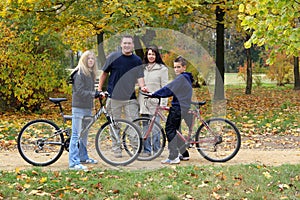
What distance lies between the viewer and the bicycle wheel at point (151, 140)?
25.4 feet

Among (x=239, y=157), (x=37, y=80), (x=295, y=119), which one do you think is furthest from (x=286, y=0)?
(x=37, y=80)

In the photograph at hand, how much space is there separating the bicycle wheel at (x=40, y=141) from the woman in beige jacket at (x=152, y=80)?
138 cm

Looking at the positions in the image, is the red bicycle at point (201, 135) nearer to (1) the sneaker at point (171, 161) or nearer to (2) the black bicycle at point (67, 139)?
(1) the sneaker at point (171, 161)

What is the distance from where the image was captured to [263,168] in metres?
7.12

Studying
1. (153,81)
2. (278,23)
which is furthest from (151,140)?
(278,23)

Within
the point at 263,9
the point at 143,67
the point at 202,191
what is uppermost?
the point at 263,9

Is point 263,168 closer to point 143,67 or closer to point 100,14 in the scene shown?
point 143,67

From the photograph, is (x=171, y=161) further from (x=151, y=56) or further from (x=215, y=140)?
(x=151, y=56)

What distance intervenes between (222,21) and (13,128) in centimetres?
887

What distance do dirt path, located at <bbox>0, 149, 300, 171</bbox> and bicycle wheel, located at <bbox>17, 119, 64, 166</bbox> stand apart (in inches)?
5.2

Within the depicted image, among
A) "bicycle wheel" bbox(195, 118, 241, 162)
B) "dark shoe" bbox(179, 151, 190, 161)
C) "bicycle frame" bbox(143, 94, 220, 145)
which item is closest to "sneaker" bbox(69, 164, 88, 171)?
"bicycle frame" bbox(143, 94, 220, 145)

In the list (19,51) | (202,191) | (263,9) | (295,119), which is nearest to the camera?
(202,191)

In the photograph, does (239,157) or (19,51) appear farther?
(19,51)

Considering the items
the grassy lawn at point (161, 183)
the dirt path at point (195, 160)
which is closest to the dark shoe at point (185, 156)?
the dirt path at point (195, 160)
